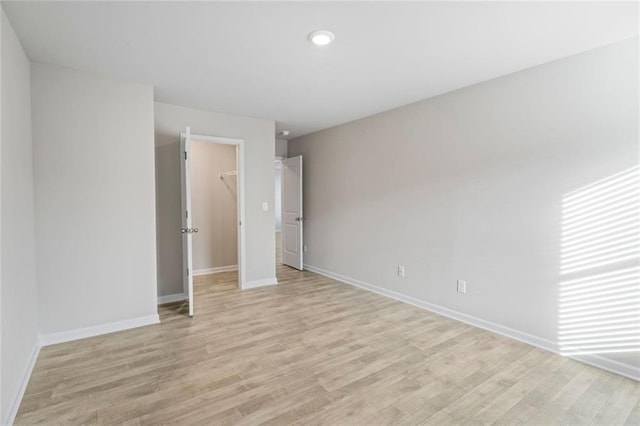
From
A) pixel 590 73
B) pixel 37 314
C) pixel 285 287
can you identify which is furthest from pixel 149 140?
pixel 590 73

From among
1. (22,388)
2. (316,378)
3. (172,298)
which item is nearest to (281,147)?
(172,298)

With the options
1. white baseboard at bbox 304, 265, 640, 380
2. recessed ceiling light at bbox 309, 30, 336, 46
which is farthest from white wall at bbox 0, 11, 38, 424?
white baseboard at bbox 304, 265, 640, 380

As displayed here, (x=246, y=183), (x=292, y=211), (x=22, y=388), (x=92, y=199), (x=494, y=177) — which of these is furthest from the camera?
(x=292, y=211)

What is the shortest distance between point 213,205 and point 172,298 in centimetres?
202

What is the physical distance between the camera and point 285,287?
4770mm

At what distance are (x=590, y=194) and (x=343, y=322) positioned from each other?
252 cm

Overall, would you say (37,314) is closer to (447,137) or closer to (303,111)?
(303,111)

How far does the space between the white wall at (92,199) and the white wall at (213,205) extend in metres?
2.18

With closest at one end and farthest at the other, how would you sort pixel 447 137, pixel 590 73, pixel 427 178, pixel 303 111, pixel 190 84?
pixel 590 73 < pixel 190 84 < pixel 447 137 < pixel 427 178 < pixel 303 111

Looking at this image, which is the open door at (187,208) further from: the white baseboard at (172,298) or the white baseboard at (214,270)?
the white baseboard at (214,270)

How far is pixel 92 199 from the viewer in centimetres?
303

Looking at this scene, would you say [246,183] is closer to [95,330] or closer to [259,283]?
[259,283]

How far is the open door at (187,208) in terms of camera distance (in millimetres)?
3590

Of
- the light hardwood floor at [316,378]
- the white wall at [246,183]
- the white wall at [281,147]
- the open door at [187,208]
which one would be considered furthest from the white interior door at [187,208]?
the white wall at [281,147]
